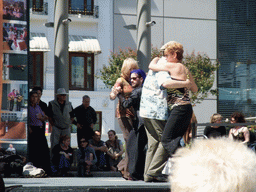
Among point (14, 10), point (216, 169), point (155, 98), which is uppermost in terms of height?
point (14, 10)

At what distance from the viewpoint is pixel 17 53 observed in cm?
765

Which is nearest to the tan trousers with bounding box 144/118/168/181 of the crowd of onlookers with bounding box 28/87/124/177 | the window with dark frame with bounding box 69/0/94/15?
the crowd of onlookers with bounding box 28/87/124/177

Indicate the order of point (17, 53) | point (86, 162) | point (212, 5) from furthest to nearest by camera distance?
point (212, 5)
point (86, 162)
point (17, 53)

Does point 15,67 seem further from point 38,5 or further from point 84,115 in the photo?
point 38,5

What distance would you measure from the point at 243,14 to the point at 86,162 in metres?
22.7

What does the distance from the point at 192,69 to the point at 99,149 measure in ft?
51.6

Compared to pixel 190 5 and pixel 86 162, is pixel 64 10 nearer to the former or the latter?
pixel 86 162

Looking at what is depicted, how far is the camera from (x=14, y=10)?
24.7 feet

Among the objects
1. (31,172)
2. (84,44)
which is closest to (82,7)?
(84,44)

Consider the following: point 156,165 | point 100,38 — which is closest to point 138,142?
point 156,165

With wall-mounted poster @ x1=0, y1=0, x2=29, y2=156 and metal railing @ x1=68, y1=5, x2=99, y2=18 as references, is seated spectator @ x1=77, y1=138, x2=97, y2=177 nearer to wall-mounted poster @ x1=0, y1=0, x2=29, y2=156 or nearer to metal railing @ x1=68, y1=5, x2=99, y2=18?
wall-mounted poster @ x1=0, y1=0, x2=29, y2=156

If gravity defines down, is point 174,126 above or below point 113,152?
above

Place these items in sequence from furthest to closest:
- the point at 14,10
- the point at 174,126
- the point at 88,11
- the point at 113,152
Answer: the point at 88,11, the point at 113,152, the point at 14,10, the point at 174,126

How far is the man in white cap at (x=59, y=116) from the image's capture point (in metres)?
9.12
